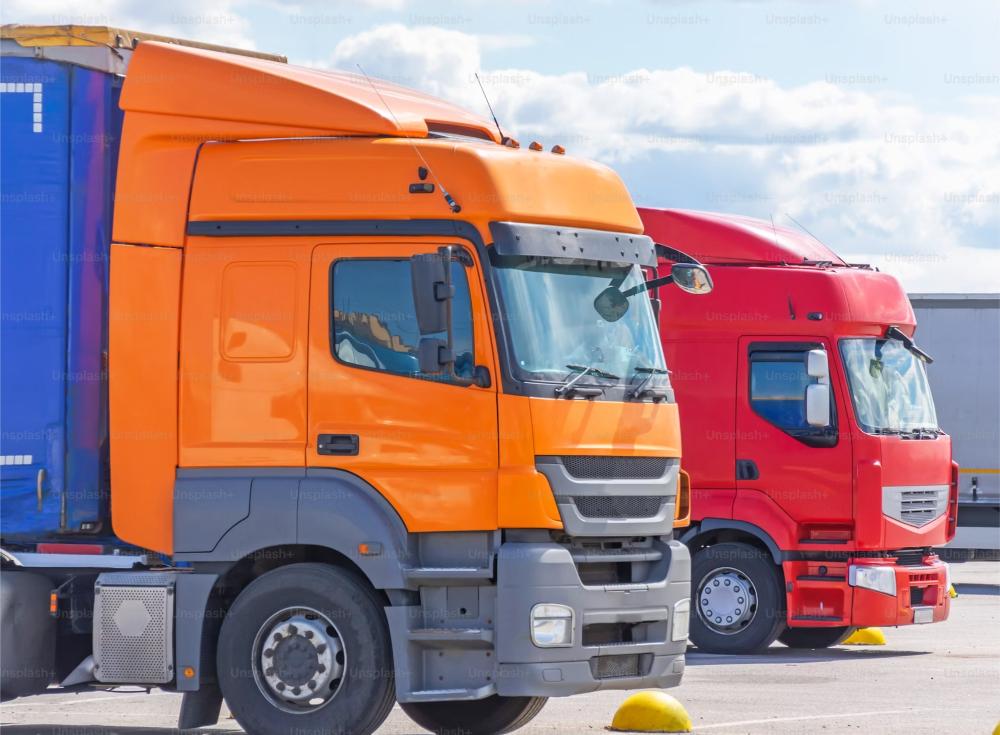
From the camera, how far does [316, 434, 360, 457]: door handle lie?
9281 mm

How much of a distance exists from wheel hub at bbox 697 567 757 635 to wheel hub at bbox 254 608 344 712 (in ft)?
22.8

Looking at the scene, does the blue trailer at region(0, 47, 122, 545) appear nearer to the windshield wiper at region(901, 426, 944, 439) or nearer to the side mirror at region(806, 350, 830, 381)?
the side mirror at region(806, 350, 830, 381)

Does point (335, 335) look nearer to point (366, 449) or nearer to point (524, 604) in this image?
point (366, 449)

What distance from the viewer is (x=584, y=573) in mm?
9305

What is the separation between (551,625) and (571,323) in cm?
169

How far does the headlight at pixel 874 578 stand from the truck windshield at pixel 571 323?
5571mm

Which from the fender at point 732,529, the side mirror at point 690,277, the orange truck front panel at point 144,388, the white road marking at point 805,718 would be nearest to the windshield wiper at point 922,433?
the fender at point 732,529

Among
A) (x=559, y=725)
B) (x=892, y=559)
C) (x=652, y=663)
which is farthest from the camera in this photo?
(x=892, y=559)

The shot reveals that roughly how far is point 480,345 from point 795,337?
672 centimetres

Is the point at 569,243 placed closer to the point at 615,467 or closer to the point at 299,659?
the point at 615,467

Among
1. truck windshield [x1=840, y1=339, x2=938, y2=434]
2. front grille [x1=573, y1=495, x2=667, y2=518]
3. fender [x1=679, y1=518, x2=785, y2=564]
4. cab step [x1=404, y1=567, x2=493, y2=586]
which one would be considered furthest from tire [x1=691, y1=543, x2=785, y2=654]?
cab step [x1=404, y1=567, x2=493, y2=586]

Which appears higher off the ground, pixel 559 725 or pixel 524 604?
pixel 524 604

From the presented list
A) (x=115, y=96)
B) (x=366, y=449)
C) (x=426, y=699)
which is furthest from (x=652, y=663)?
(x=115, y=96)

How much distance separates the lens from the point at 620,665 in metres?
9.45
